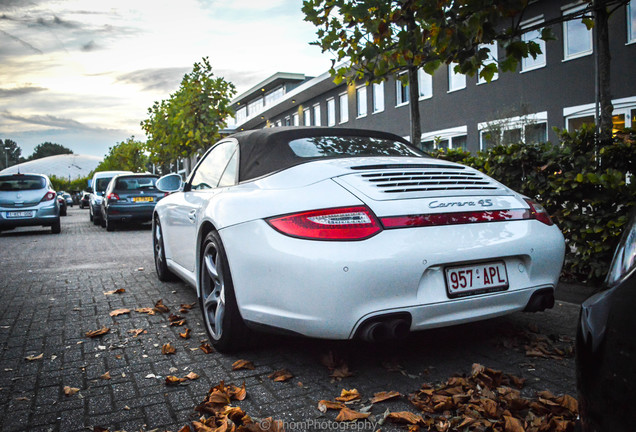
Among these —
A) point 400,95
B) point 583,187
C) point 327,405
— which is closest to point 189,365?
point 327,405

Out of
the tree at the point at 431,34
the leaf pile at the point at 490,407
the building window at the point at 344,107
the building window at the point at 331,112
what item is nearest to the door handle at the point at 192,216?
the leaf pile at the point at 490,407

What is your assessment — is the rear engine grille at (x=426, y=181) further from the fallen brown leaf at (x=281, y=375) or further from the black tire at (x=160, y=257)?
the black tire at (x=160, y=257)

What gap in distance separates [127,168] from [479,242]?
217 ft

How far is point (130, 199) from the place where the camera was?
1562 cm

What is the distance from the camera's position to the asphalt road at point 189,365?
2648mm

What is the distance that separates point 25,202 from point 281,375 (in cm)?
1376

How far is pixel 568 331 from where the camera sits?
3.78m

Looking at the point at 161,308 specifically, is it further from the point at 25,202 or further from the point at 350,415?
the point at 25,202

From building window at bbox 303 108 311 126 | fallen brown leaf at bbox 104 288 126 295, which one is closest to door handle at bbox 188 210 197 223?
fallen brown leaf at bbox 104 288 126 295

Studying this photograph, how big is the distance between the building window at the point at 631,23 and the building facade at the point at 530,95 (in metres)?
0.02

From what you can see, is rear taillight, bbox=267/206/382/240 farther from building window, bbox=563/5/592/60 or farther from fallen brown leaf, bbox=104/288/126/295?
building window, bbox=563/5/592/60

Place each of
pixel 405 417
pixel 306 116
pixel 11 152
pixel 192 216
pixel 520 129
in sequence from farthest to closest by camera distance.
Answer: pixel 11 152 → pixel 306 116 → pixel 520 129 → pixel 192 216 → pixel 405 417

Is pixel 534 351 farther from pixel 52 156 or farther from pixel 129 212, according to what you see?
pixel 52 156

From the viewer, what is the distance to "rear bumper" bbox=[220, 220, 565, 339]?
104 inches
